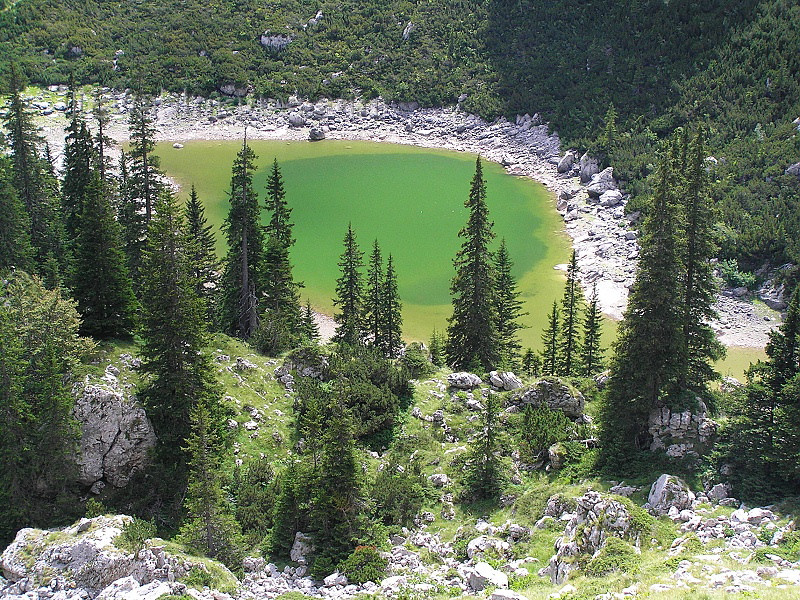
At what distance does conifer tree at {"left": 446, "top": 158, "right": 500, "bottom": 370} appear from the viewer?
146ft

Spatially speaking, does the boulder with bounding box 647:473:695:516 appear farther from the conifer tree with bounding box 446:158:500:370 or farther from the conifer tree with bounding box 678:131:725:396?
the conifer tree with bounding box 446:158:500:370

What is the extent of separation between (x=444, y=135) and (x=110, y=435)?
93831 millimetres

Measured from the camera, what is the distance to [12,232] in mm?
43500

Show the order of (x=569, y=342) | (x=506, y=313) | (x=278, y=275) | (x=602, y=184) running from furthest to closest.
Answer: (x=602, y=184) < (x=506, y=313) < (x=569, y=342) < (x=278, y=275)

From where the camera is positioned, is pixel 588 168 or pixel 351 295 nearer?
pixel 351 295

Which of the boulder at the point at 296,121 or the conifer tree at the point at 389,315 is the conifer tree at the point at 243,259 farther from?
the boulder at the point at 296,121

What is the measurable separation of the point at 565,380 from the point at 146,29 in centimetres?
12875

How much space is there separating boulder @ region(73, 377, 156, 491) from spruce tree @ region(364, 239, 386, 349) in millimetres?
20364

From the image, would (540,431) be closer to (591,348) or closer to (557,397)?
(557,397)

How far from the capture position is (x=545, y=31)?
122562 millimetres

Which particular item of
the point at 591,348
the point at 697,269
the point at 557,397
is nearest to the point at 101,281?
the point at 557,397

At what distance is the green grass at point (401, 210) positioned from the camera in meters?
66.5

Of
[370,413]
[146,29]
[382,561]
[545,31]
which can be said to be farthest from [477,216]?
[146,29]

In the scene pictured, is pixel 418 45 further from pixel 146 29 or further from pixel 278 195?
pixel 278 195
